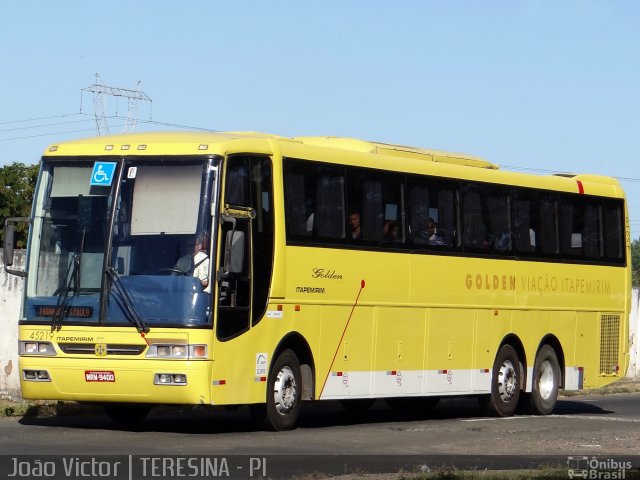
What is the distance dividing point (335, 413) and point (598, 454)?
775 centimetres

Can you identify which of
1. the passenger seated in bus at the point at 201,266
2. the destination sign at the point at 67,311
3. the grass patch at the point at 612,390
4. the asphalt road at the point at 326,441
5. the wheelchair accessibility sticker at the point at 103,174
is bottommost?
the grass patch at the point at 612,390

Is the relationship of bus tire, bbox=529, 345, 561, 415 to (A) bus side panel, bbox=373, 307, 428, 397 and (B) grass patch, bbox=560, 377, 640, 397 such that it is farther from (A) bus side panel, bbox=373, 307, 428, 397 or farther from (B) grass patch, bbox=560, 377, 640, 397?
(B) grass patch, bbox=560, 377, 640, 397

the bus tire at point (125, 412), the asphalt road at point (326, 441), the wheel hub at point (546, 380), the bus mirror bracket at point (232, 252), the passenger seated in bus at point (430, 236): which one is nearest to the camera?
the asphalt road at point (326, 441)

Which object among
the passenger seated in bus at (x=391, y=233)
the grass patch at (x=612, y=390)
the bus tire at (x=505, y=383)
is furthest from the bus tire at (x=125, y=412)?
the grass patch at (x=612, y=390)

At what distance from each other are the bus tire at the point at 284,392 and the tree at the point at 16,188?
49.8 m

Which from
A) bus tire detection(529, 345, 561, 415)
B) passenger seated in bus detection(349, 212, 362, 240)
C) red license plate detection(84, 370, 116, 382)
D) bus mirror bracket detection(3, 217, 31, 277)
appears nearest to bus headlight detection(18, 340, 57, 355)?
red license plate detection(84, 370, 116, 382)

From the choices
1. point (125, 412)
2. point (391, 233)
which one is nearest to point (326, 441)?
point (125, 412)

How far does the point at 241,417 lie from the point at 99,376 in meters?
4.61

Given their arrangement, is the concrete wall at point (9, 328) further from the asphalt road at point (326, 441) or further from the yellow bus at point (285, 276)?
the yellow bus at point (285, 276)

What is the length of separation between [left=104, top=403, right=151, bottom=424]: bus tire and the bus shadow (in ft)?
0.37

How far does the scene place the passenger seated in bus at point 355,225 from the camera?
19.6 metres

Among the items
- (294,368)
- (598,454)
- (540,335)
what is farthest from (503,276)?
(598,454)

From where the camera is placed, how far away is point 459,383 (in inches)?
871

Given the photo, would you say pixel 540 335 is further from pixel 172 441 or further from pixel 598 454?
pixel 172 441
